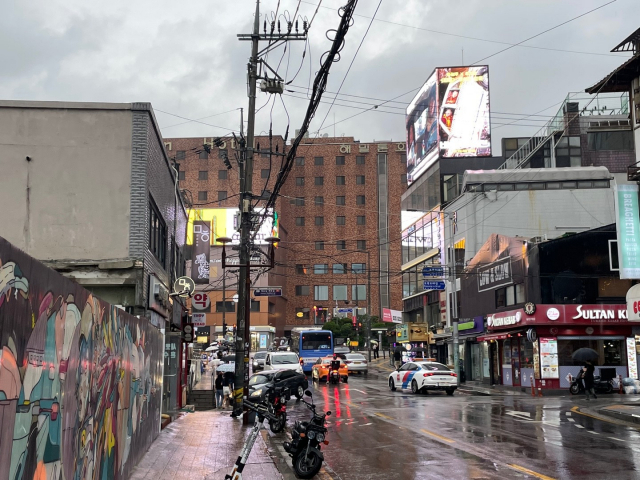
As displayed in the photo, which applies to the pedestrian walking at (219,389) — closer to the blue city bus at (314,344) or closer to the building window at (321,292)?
the blue city bus at (314,344)

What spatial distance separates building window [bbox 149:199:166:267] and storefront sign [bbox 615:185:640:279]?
16195mm

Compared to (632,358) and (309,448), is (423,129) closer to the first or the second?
(632,358)

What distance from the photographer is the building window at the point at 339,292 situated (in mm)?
104250

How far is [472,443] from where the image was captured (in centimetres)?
1478

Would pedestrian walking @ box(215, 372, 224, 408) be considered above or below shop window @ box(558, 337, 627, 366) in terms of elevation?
below

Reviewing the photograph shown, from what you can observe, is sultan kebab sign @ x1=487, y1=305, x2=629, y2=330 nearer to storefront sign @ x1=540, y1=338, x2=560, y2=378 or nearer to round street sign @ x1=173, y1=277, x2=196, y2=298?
storefront sign @ x1=540, y1=338, x2=560, y2=378

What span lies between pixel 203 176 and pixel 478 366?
68424 mm

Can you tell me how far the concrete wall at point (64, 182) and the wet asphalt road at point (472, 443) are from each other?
6915 millimetres

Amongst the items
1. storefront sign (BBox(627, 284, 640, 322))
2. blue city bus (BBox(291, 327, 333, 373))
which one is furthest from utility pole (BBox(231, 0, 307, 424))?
blue city bus (BBox(291, 327, 333, 373))

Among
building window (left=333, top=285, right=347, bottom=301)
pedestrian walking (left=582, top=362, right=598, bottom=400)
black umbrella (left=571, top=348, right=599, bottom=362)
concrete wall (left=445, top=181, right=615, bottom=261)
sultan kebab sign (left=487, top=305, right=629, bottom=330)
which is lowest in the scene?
pedestrian walking (left=582, top=362, right=598, bottom=400)

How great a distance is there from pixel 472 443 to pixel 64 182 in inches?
463

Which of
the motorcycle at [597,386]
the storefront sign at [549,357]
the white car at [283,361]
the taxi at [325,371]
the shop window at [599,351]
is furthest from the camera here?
the taxi at [325,371]

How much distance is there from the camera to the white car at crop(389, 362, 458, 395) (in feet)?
104

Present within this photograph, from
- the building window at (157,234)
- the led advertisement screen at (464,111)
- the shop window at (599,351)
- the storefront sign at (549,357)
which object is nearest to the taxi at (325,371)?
the storefront sign at (549,357)
